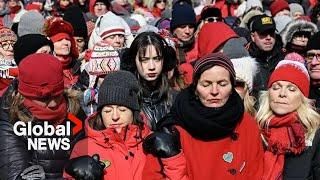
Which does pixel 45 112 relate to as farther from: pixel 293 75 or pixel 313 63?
pixel 313 63

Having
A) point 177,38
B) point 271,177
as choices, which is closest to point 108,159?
point 271,177

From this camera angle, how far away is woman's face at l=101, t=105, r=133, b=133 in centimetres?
413

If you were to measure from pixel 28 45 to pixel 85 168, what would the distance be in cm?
237

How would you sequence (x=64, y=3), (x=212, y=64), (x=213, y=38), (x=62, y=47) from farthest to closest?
1. (x=64, y=3)
2. (x=62, y=47)
3. (x=213, y=38)
4. (x=212, y=64)

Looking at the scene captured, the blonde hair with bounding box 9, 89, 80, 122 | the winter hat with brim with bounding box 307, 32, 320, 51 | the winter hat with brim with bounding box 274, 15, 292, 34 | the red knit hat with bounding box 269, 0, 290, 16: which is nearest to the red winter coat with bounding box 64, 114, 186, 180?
the blonde hair with bounding box 9, 89, 80, 122

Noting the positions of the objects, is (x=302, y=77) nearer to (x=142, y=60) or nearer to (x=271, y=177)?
(x=271, y=177)

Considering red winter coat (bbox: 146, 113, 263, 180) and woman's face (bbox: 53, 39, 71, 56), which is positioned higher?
woman's face (bbox: 53, 39, 71, 56)

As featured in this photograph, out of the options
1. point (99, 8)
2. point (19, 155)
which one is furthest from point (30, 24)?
point (19, 155)

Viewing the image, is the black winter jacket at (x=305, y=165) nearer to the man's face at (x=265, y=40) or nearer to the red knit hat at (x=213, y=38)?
the red knit hat at (x=213, y=38)

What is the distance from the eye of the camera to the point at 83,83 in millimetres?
5598

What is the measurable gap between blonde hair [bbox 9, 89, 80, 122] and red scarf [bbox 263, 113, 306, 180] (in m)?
1.40

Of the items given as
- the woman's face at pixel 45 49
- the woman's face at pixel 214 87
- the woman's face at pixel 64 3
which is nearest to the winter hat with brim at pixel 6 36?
the woman's face at pixel 45 49

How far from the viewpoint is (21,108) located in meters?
4.09

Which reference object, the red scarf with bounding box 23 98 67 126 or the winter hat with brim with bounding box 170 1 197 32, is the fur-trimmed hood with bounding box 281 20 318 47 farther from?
the red scarf with bounding box 23 98 67 126
